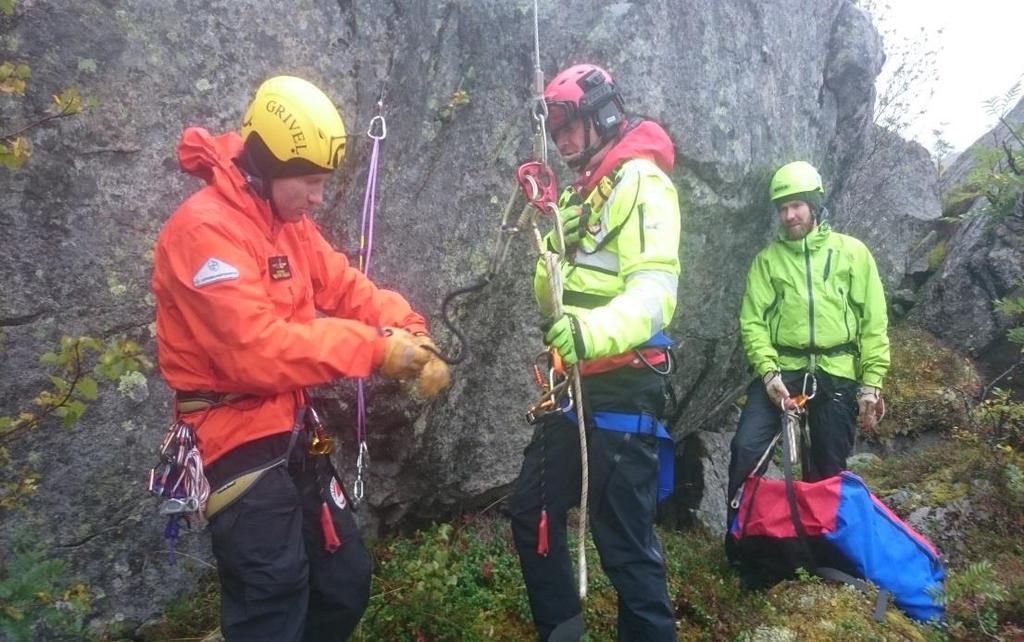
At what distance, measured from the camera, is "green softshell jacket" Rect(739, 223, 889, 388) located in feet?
18.4

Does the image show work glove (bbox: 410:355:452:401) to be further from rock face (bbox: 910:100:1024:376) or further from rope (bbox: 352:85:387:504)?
rock face (bbox: 910:100:1024:376)

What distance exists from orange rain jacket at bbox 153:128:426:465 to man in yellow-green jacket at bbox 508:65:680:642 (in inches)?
42.2

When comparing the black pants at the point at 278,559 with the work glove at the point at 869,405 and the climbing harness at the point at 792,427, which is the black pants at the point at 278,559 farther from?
the work glove at the point at 869,405

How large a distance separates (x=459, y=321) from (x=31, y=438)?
290cm

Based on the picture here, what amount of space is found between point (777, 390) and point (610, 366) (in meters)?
2.36

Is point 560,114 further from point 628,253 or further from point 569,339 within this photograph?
point 569,339

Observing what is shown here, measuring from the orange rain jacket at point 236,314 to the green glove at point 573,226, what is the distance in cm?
127

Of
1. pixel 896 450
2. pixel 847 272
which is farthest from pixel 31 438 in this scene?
pixel 896 450

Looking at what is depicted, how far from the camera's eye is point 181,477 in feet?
10.2

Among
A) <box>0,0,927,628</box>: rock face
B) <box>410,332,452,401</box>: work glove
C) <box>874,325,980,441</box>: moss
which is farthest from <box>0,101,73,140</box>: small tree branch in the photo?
<box>874,325,980,441</box>: moss

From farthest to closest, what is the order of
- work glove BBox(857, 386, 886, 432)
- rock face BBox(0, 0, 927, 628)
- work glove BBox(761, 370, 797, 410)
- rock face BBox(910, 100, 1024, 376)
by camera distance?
rock face BBox(910, 100, 1024, 376), work glove BBox(857, 386, 886, 432), work glove BBox(761, 370, 797, 410), rock face BBox(0, 0, 927, 628)

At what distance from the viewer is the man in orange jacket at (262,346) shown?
9.45 feet

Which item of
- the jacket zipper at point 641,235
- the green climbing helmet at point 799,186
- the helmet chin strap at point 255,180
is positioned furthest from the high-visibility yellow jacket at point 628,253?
the green climbing helmet at point 799,186

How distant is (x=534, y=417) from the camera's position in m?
3.69
